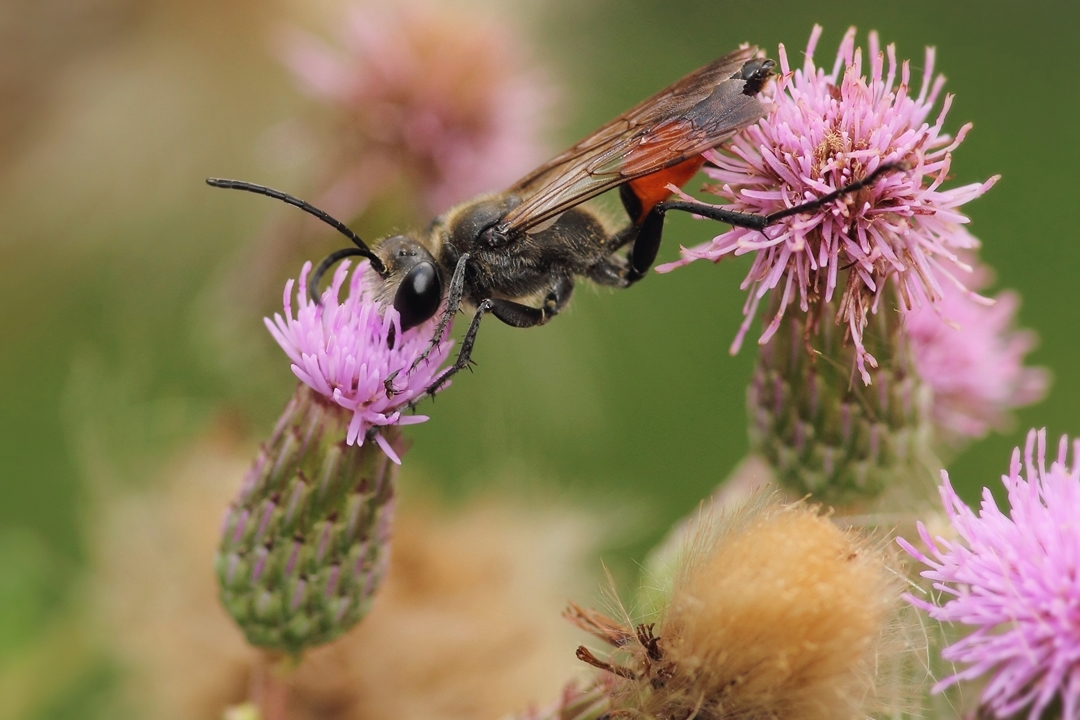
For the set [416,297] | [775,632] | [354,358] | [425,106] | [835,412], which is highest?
[425,106]

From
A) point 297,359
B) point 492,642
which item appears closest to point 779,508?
point 297,359

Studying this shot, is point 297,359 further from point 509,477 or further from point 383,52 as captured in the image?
point 383,52

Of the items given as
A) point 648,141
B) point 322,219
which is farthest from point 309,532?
point 648,141

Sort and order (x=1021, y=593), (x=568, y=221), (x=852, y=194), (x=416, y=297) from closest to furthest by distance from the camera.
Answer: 1. (x=1021, y=593)
2. (x=852, y=194)
3. (x=416, y=297)
4. (x=568, y=221)

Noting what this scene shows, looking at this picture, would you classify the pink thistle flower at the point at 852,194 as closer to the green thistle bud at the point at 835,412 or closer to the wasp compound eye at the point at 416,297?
the green thistle bud at the point at 835,412

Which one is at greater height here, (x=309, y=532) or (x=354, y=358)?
(x=354, y=358)

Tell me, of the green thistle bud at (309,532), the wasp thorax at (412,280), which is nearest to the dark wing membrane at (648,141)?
the wasp thorax at (412,280)

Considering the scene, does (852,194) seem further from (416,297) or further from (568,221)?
(416,297)
